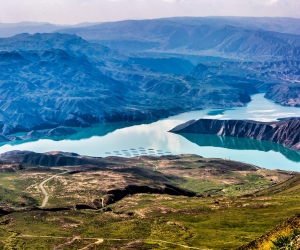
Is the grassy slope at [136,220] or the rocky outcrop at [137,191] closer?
the grassy slope at [136,220]

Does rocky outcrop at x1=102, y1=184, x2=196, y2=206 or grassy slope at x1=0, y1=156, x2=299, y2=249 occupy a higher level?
grassy slope at x1=0, y1=156, x2=299, y2=249

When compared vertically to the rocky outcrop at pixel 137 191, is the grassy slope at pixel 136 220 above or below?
above

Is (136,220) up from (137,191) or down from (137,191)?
up

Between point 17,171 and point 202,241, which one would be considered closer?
point 202,241

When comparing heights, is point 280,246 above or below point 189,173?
above

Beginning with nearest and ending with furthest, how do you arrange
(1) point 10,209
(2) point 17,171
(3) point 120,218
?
(3) point 120,218 → (1) point 10,209 → (2) point 17,171

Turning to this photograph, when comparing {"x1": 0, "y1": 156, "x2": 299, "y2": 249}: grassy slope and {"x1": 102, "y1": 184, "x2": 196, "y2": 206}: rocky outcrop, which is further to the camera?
{"x1": 102, "y1": 184, "x2": 196, "y2": 206}: rocky outcrop

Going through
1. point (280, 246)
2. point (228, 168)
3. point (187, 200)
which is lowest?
point (228, 168)

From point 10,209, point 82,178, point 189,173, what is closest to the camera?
point 10,209

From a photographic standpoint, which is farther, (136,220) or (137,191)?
(137,191)

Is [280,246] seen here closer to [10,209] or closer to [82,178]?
[10,209]

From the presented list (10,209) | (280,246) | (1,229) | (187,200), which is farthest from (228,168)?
(280,246)
